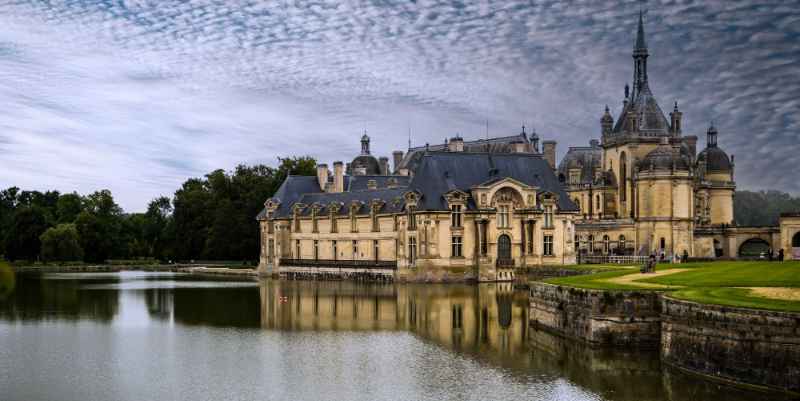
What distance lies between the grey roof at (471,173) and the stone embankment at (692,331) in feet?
103

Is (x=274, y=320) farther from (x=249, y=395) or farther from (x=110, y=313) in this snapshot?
(x=249, y=395)

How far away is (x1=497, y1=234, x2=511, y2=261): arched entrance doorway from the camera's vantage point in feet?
219

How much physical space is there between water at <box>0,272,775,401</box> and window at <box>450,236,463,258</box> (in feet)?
55.3

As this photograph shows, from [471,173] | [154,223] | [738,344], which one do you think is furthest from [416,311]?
[154,223]

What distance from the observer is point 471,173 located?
68312 mm

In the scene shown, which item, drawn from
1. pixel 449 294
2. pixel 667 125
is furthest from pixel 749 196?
pixel 449 294

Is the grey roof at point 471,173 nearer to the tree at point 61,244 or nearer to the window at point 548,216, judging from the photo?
the window at point 548,216

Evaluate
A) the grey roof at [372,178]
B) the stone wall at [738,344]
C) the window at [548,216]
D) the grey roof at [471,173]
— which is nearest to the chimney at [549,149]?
the grey roof at [372,178]

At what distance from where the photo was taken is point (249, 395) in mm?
23516

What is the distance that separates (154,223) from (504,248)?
70960 mm

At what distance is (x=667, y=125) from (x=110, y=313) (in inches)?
2275

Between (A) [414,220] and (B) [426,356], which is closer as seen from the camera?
(B) [426,356]

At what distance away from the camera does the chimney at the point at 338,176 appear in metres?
82.5

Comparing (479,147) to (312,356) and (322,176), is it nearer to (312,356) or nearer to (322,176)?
(322,176)
